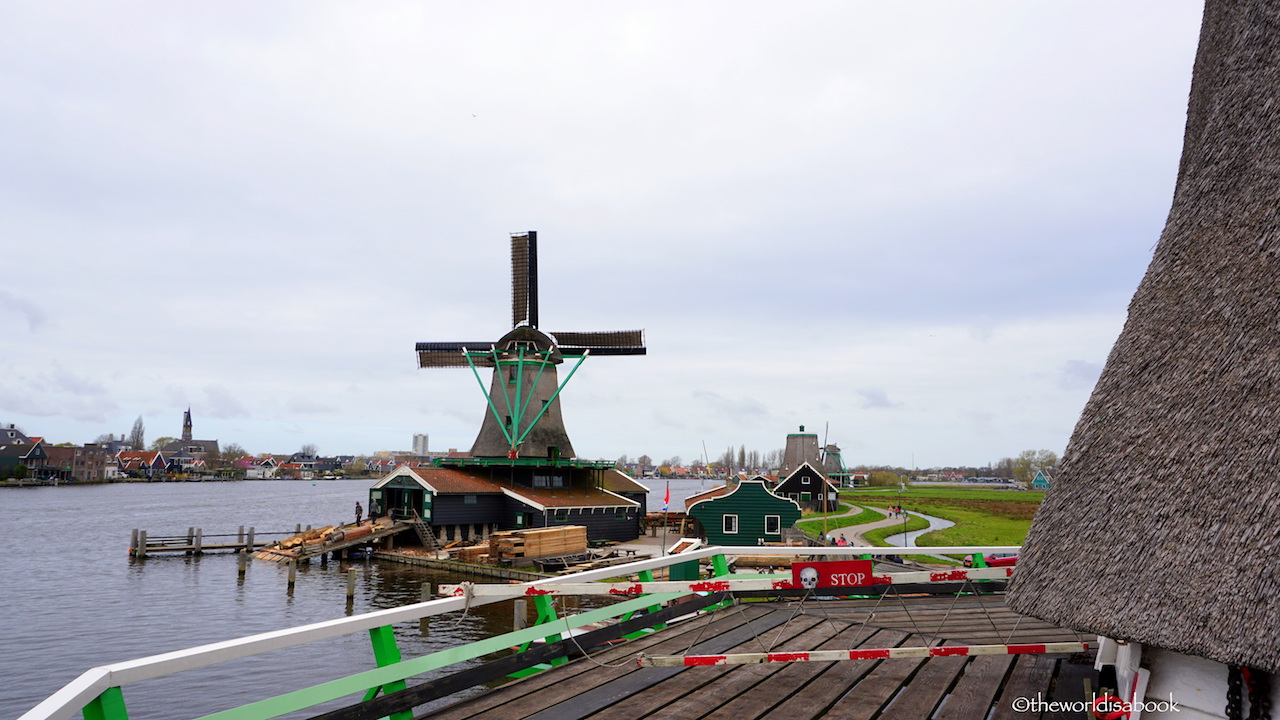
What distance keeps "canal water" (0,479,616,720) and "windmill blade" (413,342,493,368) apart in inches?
537

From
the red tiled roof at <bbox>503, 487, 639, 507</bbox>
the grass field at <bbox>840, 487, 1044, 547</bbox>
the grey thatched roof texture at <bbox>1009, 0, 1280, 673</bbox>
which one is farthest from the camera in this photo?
the red tiled roof at <bbox>503, 487, 639, 507</bbox>

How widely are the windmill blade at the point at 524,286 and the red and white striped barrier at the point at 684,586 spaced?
40835mm

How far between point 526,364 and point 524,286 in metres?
5.58

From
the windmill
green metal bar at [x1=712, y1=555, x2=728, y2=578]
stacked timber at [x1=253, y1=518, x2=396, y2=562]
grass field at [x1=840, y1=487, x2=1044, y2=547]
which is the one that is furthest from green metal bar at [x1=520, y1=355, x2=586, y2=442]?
green metal bar at [x1=712, y1=555, x2=728, y2=578]

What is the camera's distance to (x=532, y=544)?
3581cm

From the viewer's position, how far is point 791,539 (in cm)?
3584

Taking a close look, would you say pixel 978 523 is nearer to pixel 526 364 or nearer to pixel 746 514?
pixel 746 514

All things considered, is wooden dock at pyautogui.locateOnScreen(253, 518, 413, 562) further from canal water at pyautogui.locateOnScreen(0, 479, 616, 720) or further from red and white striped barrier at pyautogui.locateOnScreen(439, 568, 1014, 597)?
red and white striped barrier at pyautogui.locateOnScreen(439, 568, 1014, 597)

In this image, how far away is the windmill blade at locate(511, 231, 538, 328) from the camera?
157ft

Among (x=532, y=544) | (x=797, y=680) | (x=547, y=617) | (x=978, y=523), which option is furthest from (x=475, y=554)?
(x=797, y=680)

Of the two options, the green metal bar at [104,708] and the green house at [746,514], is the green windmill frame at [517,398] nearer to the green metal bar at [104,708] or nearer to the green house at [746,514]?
the green house at [746,514]

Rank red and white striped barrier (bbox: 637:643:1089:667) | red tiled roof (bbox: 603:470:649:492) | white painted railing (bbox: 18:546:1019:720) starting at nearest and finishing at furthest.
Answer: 1. white painted railing (bbox: 18:546:1019:720)
2. red and white striped barrier (bbox: 637:643:1089:667)
3. red tiled roof (bbox: 603:470:649:492)

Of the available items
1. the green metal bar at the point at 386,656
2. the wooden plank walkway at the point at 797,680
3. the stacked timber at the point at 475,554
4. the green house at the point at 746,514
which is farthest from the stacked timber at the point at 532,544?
the green metal bar at the point at 386,656

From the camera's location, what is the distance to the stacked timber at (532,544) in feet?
117
